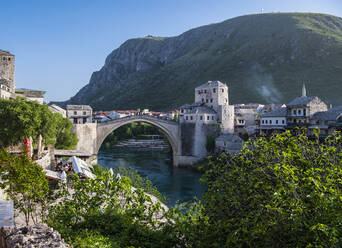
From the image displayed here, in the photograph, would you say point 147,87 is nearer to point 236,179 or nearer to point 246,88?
point 246,88

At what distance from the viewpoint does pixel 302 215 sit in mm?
4781

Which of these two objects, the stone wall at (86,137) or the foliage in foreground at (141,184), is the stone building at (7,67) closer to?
the stone wall at (86,137)

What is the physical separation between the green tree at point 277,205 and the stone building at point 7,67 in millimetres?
33926

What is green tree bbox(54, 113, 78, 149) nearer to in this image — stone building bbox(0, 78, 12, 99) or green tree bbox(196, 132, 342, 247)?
stone building bbox(0, 78, 12, 99)

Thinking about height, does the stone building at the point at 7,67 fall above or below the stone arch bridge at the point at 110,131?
above

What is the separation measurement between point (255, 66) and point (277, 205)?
100244 mm

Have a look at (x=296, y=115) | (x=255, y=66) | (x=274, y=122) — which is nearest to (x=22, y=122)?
(x=274, y=122)

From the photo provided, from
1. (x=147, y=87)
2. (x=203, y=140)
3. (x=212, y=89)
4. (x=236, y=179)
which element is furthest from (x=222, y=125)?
(x=147, y=87)

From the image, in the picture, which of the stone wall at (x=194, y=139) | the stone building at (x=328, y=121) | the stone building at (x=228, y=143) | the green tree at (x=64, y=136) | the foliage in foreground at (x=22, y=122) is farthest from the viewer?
the stone wall at (x=194, y=139)

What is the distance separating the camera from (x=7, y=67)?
3300 centimetres

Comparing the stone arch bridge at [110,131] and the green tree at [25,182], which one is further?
the stone arch bridge at [110,131]

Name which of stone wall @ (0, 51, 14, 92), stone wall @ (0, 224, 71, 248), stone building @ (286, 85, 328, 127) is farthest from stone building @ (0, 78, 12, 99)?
stone building @ (286, 85, 328, 127)

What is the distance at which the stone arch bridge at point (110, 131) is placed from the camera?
107 ft

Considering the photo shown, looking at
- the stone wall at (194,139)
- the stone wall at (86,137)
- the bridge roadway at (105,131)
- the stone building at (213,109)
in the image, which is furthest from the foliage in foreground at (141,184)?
the stone building at (213,109)
